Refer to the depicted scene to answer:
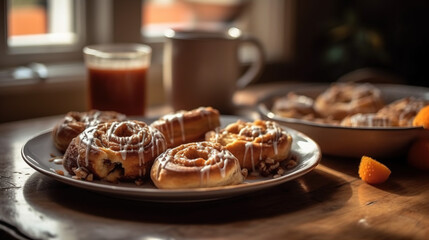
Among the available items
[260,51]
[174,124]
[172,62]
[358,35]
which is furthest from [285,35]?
[174,124]

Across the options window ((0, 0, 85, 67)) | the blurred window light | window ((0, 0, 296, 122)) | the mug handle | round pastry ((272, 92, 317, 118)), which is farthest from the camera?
the blurred window light

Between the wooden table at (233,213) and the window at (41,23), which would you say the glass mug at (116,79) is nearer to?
the wooden table at (233,213)

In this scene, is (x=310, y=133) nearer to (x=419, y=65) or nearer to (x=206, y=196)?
(x=206, y=196)

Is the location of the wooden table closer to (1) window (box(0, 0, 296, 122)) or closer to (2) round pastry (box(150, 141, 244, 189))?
(2) round pastry (box(150, 141, 244, 189))

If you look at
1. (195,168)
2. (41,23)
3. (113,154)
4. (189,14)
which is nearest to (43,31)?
(41,23)

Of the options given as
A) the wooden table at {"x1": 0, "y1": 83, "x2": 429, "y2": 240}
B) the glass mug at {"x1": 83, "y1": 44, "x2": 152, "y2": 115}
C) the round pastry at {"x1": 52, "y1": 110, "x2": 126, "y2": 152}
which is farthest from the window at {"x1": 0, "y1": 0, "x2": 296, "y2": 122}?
the wooden table at {"x1": 0, "y1": 83, "x2": 429, "y2": 240}
